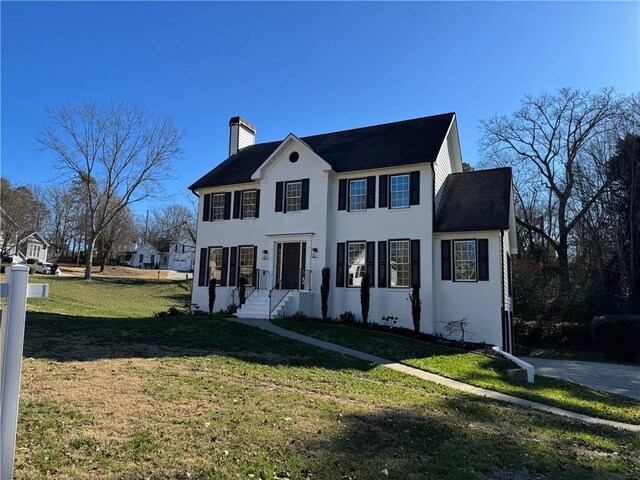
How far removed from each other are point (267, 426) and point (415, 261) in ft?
41.5

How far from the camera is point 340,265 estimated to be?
19.2 meters

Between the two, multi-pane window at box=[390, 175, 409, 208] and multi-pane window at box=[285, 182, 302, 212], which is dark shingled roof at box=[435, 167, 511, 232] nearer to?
multi-pane window at box=[390, 175, 409, 208]

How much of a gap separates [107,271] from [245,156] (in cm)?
3237

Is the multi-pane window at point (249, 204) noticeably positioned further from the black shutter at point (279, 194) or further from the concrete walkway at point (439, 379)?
the concrete walkway at point (439, 379)

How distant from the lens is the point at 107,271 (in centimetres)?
4962

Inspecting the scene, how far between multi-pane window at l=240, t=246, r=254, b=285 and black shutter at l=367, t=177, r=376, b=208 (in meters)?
5.70

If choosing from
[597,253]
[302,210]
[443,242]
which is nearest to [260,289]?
[302,210]

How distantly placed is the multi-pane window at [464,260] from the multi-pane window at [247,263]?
8.67 metres

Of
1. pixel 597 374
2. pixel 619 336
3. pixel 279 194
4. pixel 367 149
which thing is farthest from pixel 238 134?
pixel 619 336

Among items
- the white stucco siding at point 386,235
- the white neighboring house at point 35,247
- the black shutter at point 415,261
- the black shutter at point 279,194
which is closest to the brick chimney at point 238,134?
the black shutter at point 279,194

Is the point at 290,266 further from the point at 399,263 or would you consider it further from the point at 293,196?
the point at 399,263

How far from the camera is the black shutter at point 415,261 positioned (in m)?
17.6

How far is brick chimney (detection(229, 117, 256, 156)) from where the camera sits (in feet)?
83.4

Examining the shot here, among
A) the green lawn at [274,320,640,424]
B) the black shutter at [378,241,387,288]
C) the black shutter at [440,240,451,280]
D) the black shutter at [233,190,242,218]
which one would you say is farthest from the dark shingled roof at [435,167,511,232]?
the black shutter at [233,190,242,218]
